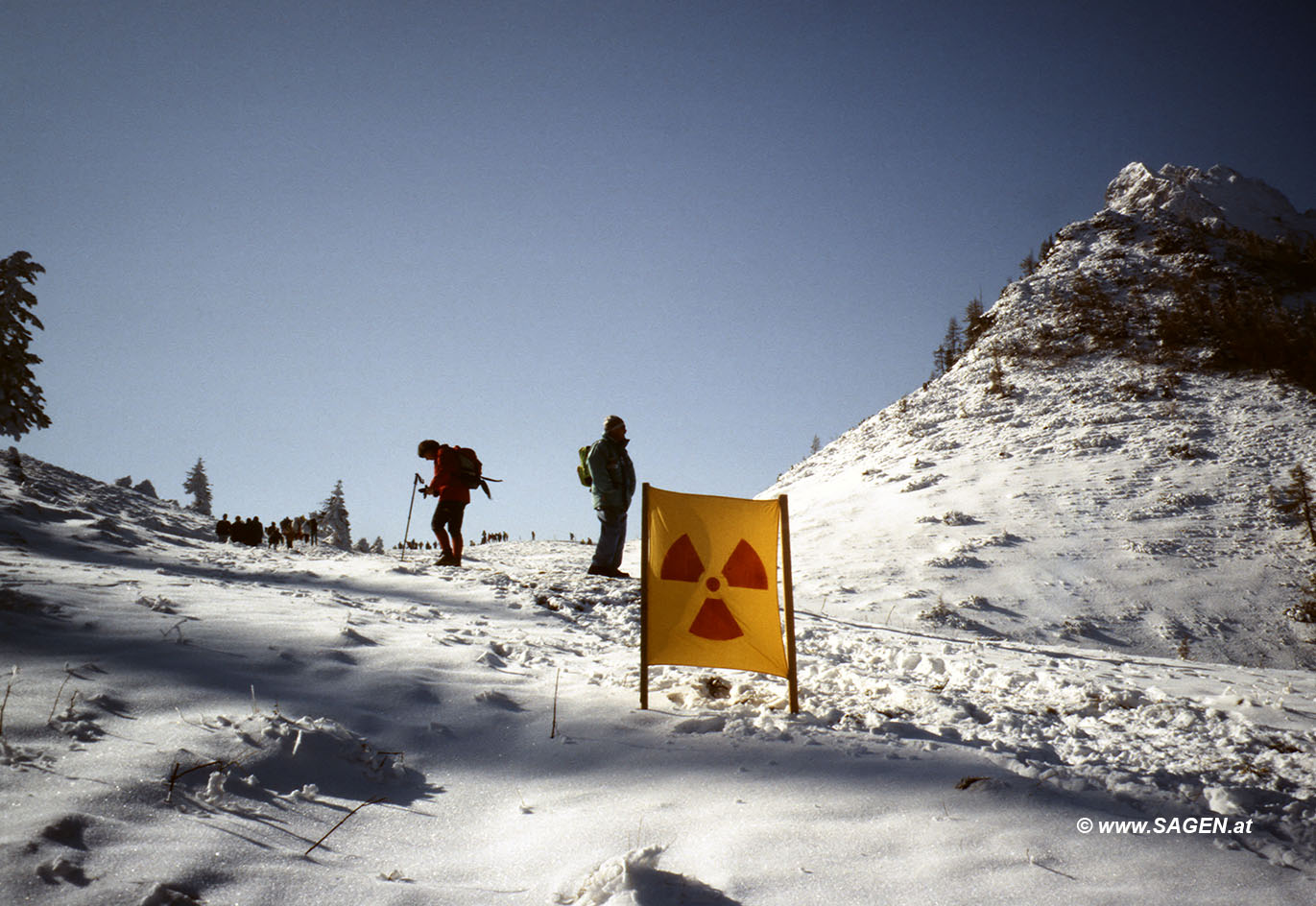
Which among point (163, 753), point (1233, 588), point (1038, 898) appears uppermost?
point (1233, 588)

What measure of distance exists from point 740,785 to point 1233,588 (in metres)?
11.6

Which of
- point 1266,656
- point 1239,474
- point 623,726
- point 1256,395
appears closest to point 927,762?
point 623,726

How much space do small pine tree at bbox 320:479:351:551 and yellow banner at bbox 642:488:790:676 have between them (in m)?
29.8

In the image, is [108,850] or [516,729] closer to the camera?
[108,850]

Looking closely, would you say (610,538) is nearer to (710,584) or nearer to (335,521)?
(710,584)

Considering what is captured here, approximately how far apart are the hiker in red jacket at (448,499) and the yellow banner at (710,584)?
683cm

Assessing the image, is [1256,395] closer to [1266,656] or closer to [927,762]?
[1266,656]

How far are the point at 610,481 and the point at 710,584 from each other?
4950 millimetres

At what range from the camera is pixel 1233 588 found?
32.9 feet

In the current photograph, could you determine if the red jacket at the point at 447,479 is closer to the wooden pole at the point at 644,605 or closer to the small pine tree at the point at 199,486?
the wooden pole at the point at 644,605

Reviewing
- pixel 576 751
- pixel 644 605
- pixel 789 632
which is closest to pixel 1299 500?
pixel 789 632

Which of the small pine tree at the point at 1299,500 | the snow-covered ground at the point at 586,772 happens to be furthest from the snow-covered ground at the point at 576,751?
the small pine tree at the point at 1299,500

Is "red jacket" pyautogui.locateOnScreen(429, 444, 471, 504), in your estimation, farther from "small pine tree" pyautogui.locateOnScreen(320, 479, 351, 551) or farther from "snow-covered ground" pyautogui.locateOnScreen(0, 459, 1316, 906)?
"small pine tree" pyautogui.locateOnScreen(320, 479, 351, 551)

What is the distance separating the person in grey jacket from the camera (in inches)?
355
